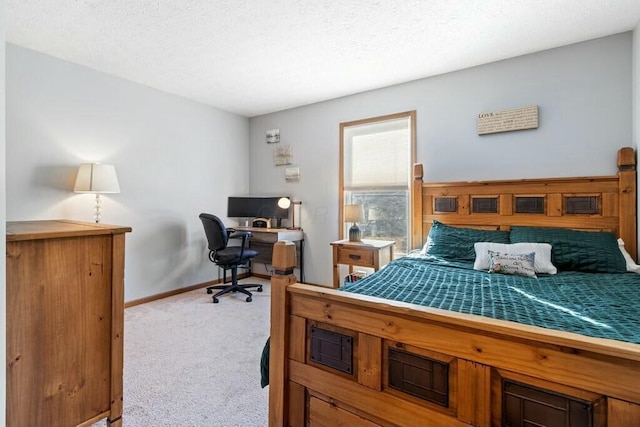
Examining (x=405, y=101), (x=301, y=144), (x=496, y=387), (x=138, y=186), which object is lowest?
(x=496, y=387)

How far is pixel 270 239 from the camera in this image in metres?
3.96

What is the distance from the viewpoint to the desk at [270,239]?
12.8 feet

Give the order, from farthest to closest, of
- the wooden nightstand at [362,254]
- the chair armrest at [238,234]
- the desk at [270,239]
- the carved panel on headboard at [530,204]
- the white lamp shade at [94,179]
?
the desk at [270,239] < the chair armrest at [238,234] < the wooden nightstand at [362,254] < the white lamp shade at [94,179] < the carved panel on headboard at [530,204]

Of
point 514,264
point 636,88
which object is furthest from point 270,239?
point 636,88

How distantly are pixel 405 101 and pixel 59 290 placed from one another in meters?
3.24

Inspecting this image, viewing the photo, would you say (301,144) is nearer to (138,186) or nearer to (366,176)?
(366,176)

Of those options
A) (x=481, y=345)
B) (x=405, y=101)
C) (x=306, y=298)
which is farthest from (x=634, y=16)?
(x=306, y=298)

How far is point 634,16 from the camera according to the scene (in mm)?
2158

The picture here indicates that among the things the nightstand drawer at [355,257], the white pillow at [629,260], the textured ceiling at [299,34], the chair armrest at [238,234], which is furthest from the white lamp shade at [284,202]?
the white pillow at [629,260]

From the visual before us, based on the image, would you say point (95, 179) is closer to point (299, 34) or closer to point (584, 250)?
point (299, 34)

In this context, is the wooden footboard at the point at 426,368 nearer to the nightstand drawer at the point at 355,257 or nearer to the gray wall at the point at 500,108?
the nightstand drawer at the point at 355,257

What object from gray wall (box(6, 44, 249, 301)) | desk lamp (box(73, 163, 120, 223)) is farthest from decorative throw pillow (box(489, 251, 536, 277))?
gray wall (box(6, 44, 249, 301))

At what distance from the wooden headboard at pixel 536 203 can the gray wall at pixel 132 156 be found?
2714 mm

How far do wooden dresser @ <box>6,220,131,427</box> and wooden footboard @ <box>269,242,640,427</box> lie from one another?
2.52 feet
